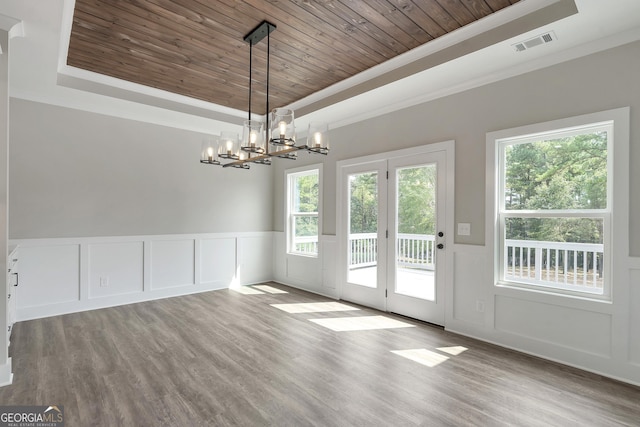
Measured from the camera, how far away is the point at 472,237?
11.3 feet

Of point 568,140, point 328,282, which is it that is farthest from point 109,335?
point 568,140

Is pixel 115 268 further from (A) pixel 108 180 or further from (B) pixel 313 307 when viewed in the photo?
(B) pixel 313 307

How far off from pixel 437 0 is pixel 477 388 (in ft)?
9.56

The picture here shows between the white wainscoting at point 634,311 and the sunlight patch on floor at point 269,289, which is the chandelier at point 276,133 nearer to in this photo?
the white wainscoting at point 634,311

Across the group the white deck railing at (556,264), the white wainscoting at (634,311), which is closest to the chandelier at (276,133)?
the white deck railing at (556,264)

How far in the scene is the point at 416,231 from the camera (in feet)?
13.1

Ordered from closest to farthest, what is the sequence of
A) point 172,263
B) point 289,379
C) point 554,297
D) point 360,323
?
point 289,379, point 554,297, point 360,323, point 172,263

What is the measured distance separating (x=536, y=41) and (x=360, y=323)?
10.6 ft

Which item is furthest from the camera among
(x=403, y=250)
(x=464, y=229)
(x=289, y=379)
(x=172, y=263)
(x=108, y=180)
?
(x=172, y=263)

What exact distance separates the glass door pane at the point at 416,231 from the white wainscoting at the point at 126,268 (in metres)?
2.96

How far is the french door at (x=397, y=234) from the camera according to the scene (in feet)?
12.4

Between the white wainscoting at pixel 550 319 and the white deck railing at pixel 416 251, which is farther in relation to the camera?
the white deck railing at pixel 416 251

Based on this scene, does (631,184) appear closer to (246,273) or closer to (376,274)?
(376,274)

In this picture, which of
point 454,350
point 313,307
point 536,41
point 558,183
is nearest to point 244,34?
point 536,41
